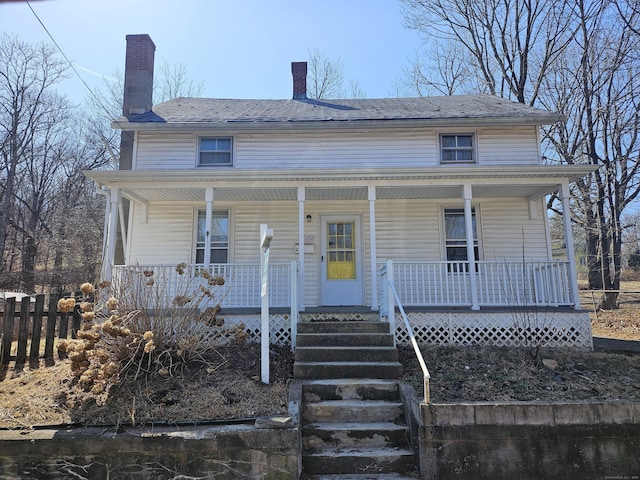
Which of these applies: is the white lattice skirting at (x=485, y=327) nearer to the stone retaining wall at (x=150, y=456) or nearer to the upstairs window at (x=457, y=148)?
the stone retaining wall at (x=150, y=456)

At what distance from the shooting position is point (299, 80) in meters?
12.9

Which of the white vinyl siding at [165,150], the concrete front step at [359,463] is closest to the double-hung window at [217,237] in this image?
the white vinyl siding at [165,150]

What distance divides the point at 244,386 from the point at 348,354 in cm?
164

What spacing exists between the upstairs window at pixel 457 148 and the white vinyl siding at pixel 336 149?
0.15 meters

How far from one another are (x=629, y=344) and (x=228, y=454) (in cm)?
835

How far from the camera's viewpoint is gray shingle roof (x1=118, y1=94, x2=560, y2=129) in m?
9.62

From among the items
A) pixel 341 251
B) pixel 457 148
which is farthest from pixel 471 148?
pixel 341 251

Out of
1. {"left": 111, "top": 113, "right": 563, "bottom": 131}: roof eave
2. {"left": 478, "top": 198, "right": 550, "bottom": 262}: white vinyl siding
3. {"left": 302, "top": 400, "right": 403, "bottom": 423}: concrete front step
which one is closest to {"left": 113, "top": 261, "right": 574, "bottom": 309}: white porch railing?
{"left": 478, "top": 198, "right": 550, "bottom": 262}: white vinyl siding

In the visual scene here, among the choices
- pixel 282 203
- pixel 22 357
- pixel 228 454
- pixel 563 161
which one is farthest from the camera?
pixel 563 161

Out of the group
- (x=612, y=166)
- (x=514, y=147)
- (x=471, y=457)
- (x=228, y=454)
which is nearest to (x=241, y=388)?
(x=228, y=454)

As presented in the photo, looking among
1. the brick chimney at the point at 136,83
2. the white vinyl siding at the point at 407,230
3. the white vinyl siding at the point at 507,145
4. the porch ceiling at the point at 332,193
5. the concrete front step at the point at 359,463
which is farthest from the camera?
the brick chimney at the point at 136,83

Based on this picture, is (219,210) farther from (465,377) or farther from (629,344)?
(629,344)

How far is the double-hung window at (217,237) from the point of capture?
31.3 feet

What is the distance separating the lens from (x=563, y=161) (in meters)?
17.5
